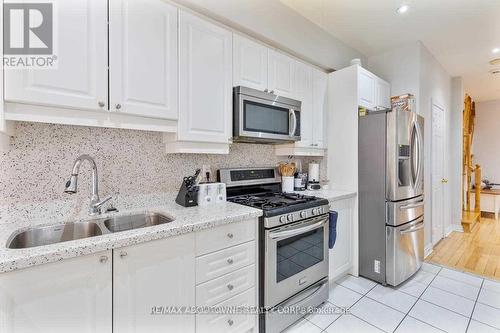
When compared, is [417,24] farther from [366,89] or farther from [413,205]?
[413,205]

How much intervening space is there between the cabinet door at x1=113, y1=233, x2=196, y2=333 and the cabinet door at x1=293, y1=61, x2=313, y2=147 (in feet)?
5.54

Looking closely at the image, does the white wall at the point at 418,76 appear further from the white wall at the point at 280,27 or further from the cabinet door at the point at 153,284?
the cabinet door at the point at 153,284

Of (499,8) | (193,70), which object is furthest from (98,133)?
(499,8)

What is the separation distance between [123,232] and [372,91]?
9.44 feet

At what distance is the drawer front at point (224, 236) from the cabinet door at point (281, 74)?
132 centimetres

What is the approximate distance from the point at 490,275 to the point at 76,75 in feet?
13.6

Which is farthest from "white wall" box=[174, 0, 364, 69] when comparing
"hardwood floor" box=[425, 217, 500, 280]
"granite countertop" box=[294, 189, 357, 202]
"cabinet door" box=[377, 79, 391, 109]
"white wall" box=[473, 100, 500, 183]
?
"white wall" box=[473, 100, 500, 183]

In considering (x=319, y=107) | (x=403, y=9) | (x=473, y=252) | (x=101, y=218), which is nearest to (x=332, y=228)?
(x=319, y=107)

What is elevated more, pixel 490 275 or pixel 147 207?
pixel 147 207

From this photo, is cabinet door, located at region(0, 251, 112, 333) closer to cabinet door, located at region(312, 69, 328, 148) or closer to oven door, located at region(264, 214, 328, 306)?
oven door, located at region(264, 214, 328, 306)

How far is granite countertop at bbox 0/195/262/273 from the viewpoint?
93 cm

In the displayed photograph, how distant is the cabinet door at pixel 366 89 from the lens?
2639mm

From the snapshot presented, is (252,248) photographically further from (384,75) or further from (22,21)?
(384,75)

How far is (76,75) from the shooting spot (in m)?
1.28
